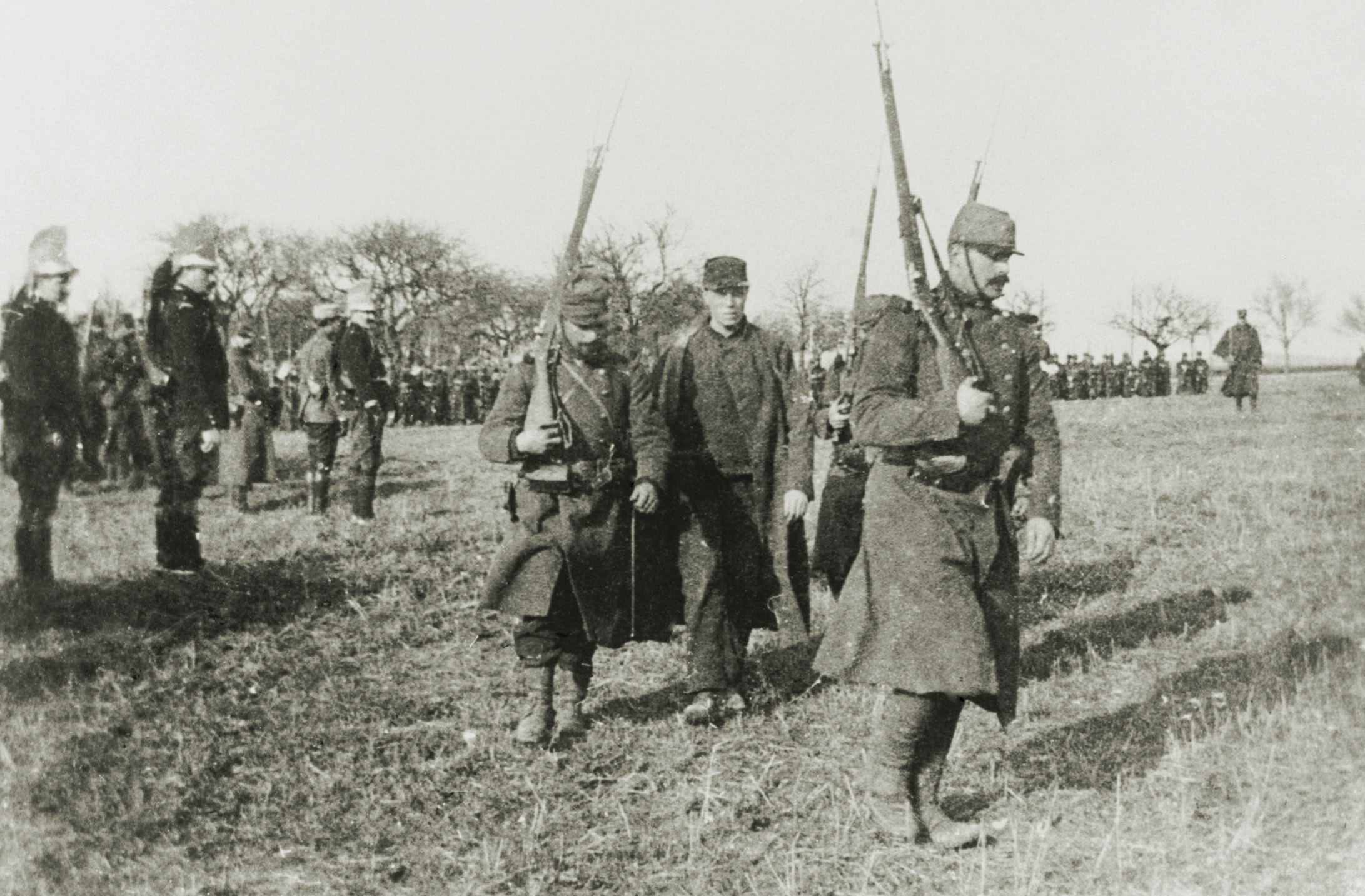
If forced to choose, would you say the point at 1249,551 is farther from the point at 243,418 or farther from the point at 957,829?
the point at 243,418

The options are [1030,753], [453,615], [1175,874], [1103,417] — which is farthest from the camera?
[1103,417]

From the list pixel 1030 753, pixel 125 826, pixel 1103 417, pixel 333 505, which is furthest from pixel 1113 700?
pixel 1103 417

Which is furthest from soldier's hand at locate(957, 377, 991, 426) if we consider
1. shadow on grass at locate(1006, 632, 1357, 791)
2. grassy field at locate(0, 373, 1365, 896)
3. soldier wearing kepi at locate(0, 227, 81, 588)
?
soldier wearing kepi at locate(0, 227, 81, 588)

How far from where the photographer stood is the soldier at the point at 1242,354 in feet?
67.0

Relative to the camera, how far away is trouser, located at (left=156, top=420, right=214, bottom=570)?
24.8 feet

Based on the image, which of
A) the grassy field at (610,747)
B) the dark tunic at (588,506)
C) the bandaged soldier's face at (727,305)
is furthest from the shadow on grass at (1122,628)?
the bandaged soldier's face at (727,305)

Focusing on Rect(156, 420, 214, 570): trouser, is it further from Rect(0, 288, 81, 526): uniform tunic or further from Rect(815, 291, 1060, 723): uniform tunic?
Rect(815, 291, 1060, 723): uniform tunic

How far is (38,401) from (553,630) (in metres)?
3.61

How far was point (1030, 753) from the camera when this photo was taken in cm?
485

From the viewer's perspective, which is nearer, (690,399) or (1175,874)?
(1175,874)

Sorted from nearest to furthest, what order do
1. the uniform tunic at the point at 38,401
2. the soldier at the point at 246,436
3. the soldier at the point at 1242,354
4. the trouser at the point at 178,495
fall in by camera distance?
the uniform tunic at the point at 38,401 < the trouser at the point at 178,495 < the soldier at the point at 246,436 < the soldier at the point at 1242,354

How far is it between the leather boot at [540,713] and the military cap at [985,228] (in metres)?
2.59

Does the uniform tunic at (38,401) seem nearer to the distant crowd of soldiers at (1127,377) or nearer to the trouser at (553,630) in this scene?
the trouser at (553,630)

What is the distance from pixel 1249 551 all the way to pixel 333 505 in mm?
8207
